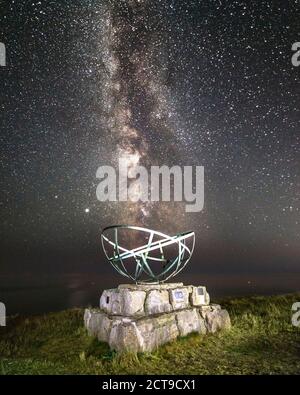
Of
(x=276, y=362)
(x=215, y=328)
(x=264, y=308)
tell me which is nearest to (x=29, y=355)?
(x=215, y=328)

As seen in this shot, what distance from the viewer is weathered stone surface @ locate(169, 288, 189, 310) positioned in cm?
1107

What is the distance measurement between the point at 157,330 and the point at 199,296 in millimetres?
2795

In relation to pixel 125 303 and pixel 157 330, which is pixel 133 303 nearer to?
pixel 125 303

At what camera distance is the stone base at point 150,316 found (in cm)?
932

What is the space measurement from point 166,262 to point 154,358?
4.23 metres

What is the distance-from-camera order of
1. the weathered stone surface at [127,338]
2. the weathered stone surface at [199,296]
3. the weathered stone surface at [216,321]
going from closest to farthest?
the weathered stone surface at [127,338] → the weathered stone surface at [216,321] → the weathered stone surface at [199,296]

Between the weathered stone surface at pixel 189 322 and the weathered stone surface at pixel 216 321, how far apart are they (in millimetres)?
247

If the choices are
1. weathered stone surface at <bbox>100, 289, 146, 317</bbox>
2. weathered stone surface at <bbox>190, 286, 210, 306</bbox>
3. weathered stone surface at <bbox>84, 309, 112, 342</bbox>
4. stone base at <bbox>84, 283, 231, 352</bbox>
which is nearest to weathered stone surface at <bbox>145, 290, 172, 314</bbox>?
stone base at <bbox>84, 283, 231, 352</bbox>

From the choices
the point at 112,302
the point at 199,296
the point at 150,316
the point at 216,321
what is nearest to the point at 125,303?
the point at 112,302

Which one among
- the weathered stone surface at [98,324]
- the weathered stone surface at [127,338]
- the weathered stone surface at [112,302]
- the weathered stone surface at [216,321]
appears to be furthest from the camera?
the weathered stone surface at [216,321]

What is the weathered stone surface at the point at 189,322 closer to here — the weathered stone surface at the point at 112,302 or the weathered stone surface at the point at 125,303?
the weathered stone surface at the point at 125,303

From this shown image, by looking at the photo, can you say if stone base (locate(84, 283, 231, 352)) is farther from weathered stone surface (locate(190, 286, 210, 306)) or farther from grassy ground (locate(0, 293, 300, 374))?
grassy ground (locate(0, 293, 300, 374))

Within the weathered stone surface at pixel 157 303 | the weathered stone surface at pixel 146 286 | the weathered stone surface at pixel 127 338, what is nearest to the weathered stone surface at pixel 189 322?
the weathered stone surface at pixel 157 303
